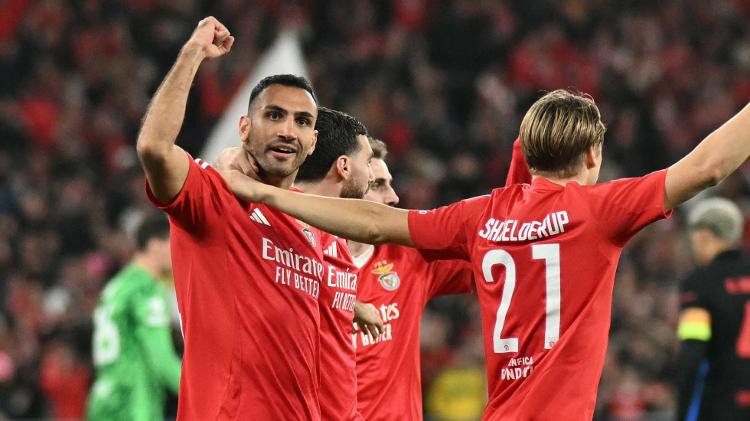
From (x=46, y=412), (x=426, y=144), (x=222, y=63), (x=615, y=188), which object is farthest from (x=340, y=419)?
(x=222, y=63)

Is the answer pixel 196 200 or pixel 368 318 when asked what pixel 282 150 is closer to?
pixel 196 200

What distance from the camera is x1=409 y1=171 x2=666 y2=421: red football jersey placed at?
154 inches

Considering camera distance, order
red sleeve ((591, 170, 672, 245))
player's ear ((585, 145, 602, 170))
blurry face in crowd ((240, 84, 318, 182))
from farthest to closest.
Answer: blurry face in crowd ((240, 84, 318, 182)) < player's ear ((585, 145, 602, 170)) < red sleeve ((591, 170, 672, 245))

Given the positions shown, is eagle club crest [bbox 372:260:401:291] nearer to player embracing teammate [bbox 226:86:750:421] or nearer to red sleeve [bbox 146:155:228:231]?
player embracing teammate [bbox 226:86:750:421]

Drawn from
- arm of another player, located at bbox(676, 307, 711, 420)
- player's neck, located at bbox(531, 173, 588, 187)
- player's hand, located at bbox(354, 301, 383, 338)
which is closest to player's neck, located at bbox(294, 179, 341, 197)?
player's hand, located at bbox(354, 301, 383, 338)

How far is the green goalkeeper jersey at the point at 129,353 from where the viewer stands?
796cm

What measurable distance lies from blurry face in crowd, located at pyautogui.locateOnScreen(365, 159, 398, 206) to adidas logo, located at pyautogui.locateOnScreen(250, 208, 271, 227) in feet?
5.47

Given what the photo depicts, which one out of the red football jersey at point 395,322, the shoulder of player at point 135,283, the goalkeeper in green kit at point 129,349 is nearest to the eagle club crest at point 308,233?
the red football jersey at point 395,322

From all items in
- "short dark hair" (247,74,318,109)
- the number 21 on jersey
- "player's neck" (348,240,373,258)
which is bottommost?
the number 21 on jersey

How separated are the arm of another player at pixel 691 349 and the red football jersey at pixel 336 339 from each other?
2746mm

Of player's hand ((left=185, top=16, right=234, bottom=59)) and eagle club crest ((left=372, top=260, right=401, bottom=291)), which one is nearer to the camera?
player's hand ((left=185, top=16, right=234, bottom=59))

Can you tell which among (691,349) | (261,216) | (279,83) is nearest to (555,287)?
(261,216)

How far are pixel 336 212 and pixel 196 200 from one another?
1.60 ft

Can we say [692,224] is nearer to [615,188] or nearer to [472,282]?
[472,282]
